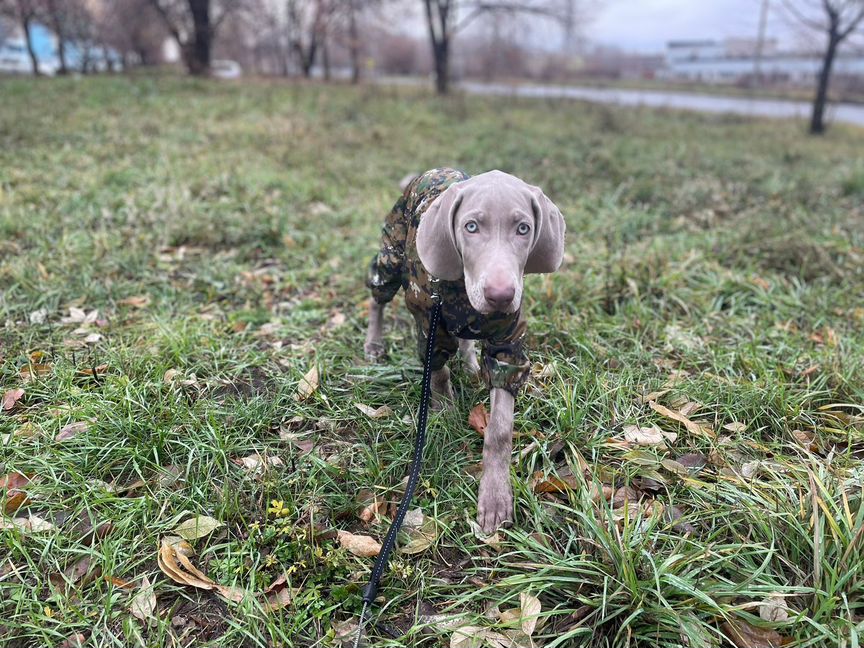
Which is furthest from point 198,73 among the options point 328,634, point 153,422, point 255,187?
point 328,634

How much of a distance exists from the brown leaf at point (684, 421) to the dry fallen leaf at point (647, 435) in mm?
91

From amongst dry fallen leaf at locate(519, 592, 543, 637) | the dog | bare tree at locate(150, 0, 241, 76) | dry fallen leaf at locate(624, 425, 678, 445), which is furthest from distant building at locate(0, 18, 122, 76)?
dry fallen leaf at locate(519, 592, 543, 637)

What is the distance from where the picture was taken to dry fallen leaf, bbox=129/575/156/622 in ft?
6.33

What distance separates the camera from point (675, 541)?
6.84 feet

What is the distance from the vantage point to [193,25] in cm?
1742

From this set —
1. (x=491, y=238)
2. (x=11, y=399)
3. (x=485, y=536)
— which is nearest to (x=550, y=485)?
(x=485, y=536)

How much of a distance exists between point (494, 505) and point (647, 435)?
0.90 meters

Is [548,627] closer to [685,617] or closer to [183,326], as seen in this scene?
[685,617]

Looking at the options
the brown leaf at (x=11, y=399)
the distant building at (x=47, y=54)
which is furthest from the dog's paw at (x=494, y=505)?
the distant building at (x=47, y=54)

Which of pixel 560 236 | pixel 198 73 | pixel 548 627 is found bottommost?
pixel 548 627

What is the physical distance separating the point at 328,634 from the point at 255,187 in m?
5.58

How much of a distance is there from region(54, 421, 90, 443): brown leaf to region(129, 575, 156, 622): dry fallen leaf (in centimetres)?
93

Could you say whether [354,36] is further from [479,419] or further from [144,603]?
[144,603]

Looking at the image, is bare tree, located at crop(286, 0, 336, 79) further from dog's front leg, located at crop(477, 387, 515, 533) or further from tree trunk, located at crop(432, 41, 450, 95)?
dog's front leg, located at crop(477, 387, 515, 533)
